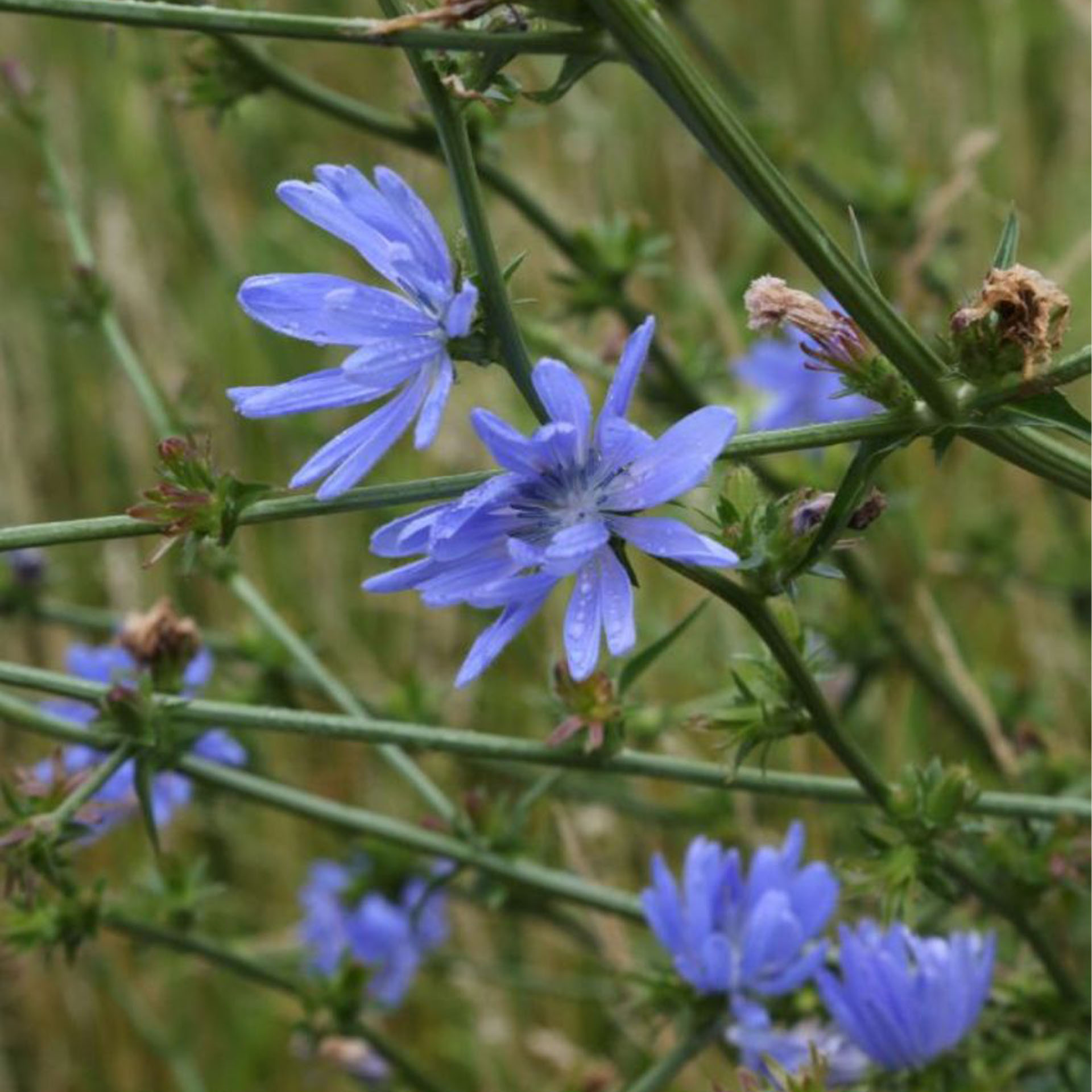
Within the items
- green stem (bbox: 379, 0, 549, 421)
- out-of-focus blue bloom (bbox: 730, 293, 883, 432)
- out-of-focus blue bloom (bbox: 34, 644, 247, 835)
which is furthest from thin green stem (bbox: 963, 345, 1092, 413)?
out-of-focus blue bloom (bbox: 730, 293, 883, 432)

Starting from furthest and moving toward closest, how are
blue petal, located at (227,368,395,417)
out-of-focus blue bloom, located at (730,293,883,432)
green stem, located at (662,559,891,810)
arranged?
out-of-focus blue bloom, located at (730,293,883,432) → green stem, located at (662,559,891,810) → blue petal, located at (227,368,395,417)

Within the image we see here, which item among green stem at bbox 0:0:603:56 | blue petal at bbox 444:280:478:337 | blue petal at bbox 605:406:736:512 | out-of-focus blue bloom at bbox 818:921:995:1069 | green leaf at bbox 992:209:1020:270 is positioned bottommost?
out-of-focus blue bloom at bbox 818:921:995:1069

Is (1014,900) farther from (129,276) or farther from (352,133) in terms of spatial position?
(352,133)

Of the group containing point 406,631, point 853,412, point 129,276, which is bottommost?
point 406,631

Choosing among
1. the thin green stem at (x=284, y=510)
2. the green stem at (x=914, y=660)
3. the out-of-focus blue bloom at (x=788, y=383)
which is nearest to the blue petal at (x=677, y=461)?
the thin green stem at (x=284, y=510)

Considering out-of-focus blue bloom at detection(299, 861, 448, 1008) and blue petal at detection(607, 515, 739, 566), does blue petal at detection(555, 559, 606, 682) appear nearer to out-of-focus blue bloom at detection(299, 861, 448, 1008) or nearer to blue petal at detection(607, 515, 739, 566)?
blue petal at detection(607, 515, 739, 566)

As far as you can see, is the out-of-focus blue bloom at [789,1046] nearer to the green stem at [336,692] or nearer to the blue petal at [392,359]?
the green stem at [336,692]

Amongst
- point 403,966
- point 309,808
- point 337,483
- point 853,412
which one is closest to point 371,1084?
point 403,966
